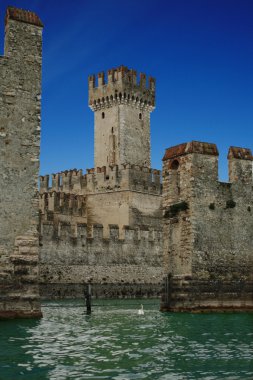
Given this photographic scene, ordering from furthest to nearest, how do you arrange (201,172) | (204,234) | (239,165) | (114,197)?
(114,197) → (239,165) → (201,172) → (204,234)

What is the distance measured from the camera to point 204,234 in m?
20.6

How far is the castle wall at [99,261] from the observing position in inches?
1299

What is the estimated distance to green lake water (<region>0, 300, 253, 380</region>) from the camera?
9.45m

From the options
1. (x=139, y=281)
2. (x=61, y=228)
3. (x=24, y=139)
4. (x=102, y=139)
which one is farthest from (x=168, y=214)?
(x=102, y=139)

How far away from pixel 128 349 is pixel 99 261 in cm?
2331

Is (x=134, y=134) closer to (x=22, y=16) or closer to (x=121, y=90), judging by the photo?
(x=121, y=90)

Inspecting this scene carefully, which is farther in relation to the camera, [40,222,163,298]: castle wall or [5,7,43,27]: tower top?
[40,222,163,298]: castle wall

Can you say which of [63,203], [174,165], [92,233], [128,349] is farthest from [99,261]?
[128,349]

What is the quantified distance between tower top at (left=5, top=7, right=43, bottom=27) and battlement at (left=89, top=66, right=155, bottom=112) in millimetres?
34261

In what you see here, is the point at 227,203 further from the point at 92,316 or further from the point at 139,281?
the point at 139,281

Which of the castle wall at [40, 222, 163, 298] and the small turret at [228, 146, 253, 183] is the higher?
the small turret at [228, 146, 253, 183]

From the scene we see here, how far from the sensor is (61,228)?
33.4m

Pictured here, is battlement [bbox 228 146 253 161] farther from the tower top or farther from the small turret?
the tower top

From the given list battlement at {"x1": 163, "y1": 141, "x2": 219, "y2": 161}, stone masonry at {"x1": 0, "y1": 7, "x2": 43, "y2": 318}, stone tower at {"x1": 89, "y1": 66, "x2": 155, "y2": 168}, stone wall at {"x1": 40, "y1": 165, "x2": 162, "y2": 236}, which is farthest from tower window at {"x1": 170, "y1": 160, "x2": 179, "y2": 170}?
stone tower at {"x1": 89, "y1": 66, "x2": 155, "y2": 168}
